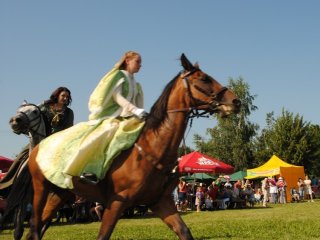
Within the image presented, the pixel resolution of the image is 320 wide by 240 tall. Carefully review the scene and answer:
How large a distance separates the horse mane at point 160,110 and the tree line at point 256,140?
59.3m

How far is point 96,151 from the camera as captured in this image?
18.6ft

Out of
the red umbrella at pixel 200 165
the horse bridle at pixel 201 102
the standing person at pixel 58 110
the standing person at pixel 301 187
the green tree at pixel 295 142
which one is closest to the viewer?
the horse bridle at pixel 201 102

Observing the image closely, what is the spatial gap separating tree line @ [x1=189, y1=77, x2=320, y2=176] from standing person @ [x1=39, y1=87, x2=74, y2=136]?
190ft

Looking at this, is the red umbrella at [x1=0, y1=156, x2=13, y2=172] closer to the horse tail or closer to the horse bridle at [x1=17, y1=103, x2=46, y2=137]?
the horse tail

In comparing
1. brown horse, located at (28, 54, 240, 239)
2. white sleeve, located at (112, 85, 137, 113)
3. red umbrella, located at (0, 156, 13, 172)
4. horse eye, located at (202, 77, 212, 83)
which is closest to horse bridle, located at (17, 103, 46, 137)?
brown horse, located at (28, 54, 240, 239)

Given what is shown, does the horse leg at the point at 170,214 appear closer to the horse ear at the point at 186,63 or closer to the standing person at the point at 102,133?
the standing person at the point at 102,133

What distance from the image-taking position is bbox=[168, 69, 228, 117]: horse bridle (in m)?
5.52

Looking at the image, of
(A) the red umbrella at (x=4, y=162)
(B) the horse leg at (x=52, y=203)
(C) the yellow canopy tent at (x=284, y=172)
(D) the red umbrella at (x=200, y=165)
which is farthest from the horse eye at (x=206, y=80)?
(C) the yellow canopy tent at (x=284, y=172)

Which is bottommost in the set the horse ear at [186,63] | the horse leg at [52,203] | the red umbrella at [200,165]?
the red umbrella at [200,165]

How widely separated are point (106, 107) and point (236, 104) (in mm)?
1781

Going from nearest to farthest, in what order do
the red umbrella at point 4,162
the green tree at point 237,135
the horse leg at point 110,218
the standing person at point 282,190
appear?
the horse leg at point 110,218, the red umbrella at point 4,162, the standing person at point 282,190, the green tree at point 237,135

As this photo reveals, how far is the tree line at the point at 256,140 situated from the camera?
207 feet

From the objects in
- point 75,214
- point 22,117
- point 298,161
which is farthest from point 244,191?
point 298,161

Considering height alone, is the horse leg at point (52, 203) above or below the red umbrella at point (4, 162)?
above
